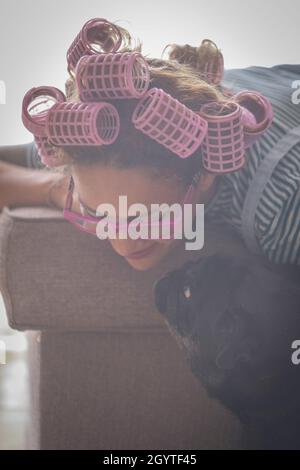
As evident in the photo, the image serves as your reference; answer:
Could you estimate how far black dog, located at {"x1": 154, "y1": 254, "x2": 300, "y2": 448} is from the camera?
2.52 feet

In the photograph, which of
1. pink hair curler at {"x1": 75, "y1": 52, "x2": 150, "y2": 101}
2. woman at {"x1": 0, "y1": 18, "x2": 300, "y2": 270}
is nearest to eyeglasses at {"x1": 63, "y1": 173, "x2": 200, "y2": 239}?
woman at {"x1": 0, "y1": 18, "x2": 300, "y2": 270}

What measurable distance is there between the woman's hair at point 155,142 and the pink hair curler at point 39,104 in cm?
2

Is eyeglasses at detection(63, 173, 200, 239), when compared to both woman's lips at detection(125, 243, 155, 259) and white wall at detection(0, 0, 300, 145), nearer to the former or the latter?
woman's lips at detection(125, 243, 155, 259)

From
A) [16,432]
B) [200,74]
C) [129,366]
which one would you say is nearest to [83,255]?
[129,366]

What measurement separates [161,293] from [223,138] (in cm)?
19

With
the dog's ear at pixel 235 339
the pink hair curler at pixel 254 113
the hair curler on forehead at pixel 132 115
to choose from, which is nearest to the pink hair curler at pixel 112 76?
the hair curler on forehead at pixel 132 115

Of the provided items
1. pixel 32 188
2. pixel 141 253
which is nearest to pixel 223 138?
pixel 141 253

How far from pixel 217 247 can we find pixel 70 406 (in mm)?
273

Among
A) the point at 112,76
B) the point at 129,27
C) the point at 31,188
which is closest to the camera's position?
the point at 112,76

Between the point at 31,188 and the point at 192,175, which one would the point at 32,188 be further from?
the point at 192,175

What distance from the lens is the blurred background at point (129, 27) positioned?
109cm

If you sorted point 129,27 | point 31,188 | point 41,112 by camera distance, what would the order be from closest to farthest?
point 41,112
point 31,188
point 129,27

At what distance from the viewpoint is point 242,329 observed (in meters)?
0.76

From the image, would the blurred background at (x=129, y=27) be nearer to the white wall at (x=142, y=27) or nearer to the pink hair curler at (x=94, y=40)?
the white wall at (x=142, y=27)
